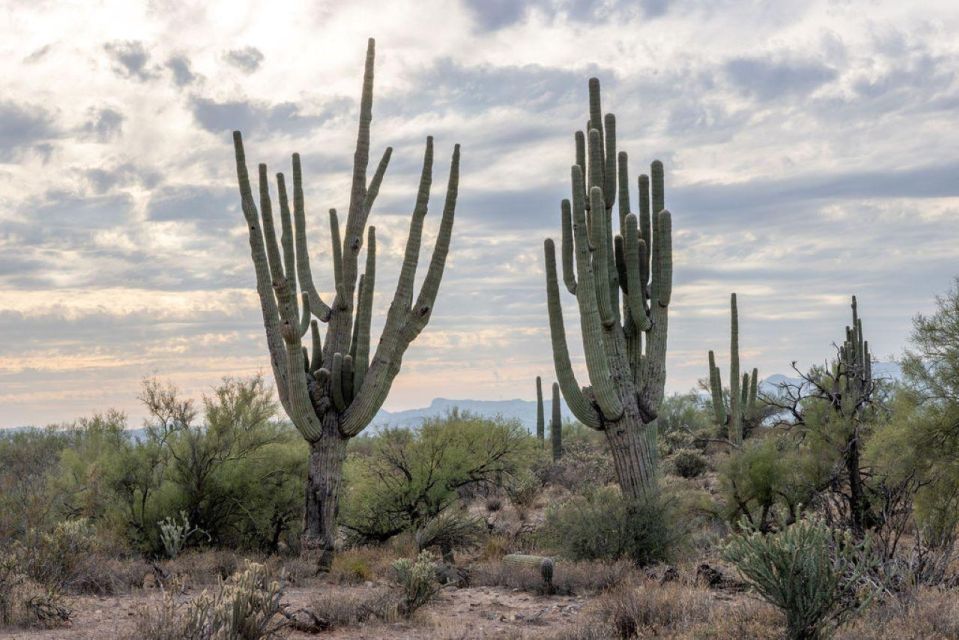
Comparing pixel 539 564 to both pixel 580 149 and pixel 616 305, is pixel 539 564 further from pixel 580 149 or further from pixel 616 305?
pixel 580 149

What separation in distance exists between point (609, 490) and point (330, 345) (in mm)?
5393

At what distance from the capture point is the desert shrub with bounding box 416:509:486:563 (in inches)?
597

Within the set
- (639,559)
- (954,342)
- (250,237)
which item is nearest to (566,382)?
(639,559)

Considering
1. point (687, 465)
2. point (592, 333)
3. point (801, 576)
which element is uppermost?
point (592, 333)

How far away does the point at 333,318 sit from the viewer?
15625mm

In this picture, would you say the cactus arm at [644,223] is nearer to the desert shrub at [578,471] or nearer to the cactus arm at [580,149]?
the cactus arm at [580,149]

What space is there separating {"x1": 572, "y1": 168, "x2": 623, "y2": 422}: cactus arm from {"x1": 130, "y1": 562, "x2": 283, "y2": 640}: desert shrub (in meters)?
7.43

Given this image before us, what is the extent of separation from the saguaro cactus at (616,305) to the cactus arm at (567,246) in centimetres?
2

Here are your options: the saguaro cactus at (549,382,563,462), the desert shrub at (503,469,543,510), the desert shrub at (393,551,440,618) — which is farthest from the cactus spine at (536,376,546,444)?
the desert shrub at (393,551,440,618)

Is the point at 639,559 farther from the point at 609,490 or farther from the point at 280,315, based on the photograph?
the point at 280,315

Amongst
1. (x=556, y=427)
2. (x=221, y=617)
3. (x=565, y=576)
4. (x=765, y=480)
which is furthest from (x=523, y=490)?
(x=221, y=617)

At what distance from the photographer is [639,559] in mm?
13727

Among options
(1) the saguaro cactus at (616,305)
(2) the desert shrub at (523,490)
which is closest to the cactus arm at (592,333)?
(1) the saguaro cactus at (616,305)

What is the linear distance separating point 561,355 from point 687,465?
14871 mm
